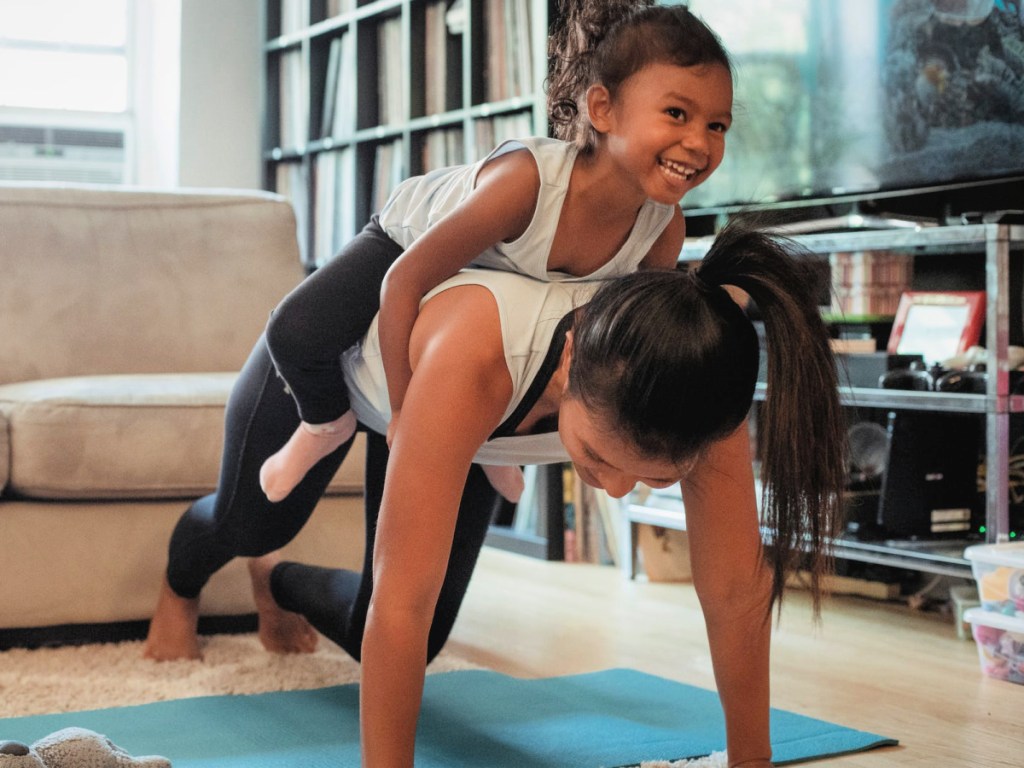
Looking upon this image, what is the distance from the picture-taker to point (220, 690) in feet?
6.01

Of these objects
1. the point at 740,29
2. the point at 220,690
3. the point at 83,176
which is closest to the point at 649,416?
the point at 220,690

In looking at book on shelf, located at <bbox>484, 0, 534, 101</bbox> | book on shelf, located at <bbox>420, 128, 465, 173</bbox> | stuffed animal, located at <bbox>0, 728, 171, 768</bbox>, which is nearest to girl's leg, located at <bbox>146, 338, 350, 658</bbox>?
stuffed animal, located at <bbox>0, 728, 171, 768</bbox>

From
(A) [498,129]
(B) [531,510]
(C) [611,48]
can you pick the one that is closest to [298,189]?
(A) [498,129]

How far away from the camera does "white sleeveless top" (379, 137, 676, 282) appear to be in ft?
4.52

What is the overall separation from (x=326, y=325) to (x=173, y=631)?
30.6 inches

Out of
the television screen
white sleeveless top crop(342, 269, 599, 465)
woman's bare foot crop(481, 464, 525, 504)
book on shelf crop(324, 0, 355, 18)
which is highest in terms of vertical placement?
book on shelf crop(324, 0, 355, 18)

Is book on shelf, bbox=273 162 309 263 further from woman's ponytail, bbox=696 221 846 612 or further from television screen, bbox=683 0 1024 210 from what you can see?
woman's ponytail, bbox=696 221 846 612

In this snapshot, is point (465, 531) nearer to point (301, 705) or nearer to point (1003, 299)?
point (301, 705)

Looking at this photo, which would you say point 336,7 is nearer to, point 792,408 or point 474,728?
point 474,728

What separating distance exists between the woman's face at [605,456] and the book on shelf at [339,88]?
3196mm

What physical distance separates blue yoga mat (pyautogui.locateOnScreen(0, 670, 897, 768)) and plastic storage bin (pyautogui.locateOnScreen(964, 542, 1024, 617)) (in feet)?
1.73

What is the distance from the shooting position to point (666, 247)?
1.50m

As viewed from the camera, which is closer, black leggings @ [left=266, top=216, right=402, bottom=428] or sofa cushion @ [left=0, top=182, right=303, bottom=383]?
black leggings @ [left=266, top=216, right=402, bottom=428]

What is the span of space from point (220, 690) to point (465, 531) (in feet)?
1.51
